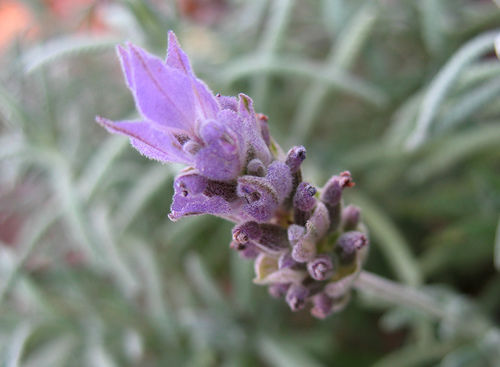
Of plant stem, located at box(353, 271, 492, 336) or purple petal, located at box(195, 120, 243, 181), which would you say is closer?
purple petal, located at box(195, 120, 243, 181)

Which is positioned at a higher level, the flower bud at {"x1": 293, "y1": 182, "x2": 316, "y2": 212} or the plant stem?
the plant stem

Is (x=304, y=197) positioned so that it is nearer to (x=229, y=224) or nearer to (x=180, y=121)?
(x=180, y=121)

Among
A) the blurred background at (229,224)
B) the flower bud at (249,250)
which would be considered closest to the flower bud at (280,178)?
the flower bud at (249,250)

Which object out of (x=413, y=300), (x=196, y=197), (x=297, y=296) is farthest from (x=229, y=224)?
(x=196, y=197)

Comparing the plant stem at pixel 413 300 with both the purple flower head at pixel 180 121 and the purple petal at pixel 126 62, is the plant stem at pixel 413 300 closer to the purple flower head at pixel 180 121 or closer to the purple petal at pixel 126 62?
the purple flower head at pixel 180 121

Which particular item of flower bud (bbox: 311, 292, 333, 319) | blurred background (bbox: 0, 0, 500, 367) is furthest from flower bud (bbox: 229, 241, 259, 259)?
blurred background (bbox: 0, 0, 500, 367)

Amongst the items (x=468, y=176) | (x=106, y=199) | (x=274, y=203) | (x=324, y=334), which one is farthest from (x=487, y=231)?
(x=106, y=199)

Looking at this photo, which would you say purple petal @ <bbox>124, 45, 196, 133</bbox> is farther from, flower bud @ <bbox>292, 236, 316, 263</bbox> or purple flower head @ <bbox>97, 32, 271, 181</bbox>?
flower bud @ <bbox>292, 236, 316, 263</bbox>
